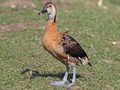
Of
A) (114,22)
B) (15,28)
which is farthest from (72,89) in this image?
(114,22)

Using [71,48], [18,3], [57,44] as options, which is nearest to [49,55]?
[71,48]

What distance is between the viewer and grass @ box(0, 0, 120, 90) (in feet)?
19.3

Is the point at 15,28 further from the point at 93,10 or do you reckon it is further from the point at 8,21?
the point at 93,10

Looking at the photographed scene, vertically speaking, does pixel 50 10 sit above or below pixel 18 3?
below

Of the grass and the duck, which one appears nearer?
the duck

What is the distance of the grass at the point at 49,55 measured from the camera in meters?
5.89

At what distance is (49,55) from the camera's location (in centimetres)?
760

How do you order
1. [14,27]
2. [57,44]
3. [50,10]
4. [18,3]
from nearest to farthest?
[57,44]
[50,10]
[14,27]
[18,3]

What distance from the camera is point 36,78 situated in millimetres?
5883

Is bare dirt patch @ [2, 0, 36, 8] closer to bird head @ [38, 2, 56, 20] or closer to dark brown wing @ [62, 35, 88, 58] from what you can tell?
bird head @ [38, 2, 56, 20]

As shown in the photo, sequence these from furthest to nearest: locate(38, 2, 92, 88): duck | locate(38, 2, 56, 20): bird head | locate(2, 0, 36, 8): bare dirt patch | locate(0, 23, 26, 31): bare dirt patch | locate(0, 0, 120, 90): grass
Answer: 1. locate(2, 0, 36, 8): bare dirt patch
2. locate(0, 23, 26, 31): bare dirt patch
3. locate(0, 0, 120, 90): grass
4. locate(38, 2, 56, 20): bird head
5. locate(38, 2, 92, 88): duck

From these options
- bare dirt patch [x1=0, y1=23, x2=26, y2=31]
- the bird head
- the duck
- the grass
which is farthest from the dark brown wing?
bare dirt patch [x1=0, y1=23, x2=26, y2=31]

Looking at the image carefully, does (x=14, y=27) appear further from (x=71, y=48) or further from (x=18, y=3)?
(x=71, y=48)

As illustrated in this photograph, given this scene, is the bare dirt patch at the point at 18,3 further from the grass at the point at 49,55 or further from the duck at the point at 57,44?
the duck at the point at 57,44
